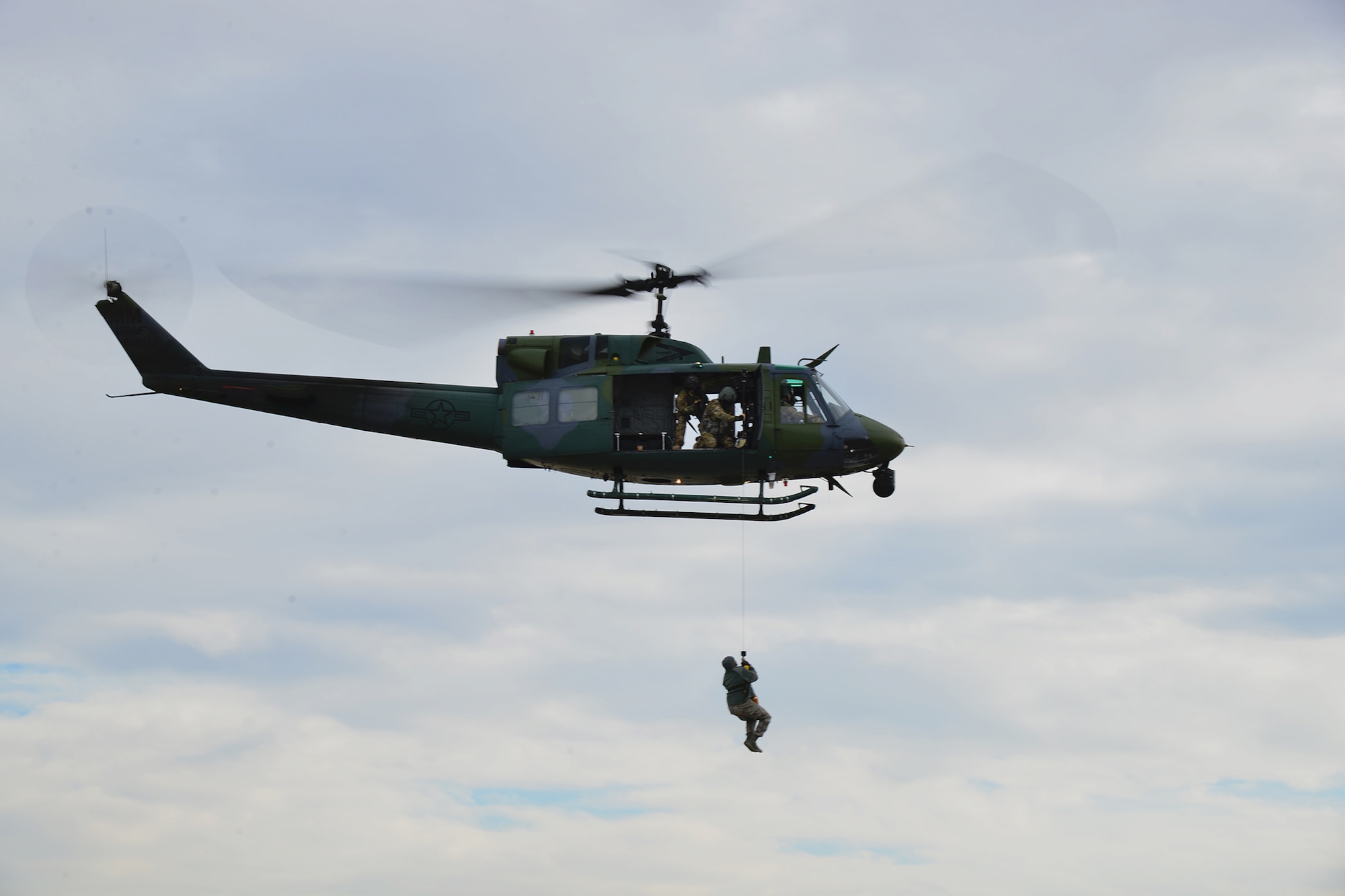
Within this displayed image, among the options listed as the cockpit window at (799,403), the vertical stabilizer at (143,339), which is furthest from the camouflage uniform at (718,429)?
the vertical stabilizer at (143,339)

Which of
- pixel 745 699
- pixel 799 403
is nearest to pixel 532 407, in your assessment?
pixel 799 403

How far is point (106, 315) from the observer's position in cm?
3569

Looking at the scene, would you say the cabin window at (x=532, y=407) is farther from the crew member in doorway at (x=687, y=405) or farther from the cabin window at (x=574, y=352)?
the crew member in doorway at (x=687, y=405)

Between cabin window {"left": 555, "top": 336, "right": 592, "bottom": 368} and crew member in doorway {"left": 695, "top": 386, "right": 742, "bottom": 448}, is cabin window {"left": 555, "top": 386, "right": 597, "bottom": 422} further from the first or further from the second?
crew member in doorway {"left": 695, "top": 386, "right": 742, "bottom": 448}

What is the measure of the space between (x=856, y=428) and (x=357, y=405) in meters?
10.8

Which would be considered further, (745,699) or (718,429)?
(745,699)

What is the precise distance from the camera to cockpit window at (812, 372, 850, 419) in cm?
3059

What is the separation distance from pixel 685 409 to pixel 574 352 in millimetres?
2812

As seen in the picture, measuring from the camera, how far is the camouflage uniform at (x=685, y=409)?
3066 cm

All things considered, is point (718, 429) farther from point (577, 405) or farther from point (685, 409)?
point (577, 405)

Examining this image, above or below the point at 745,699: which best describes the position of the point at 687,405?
above

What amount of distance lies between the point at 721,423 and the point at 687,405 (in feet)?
2.67

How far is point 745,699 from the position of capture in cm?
3228

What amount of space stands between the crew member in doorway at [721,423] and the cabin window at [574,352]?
3058 mm
